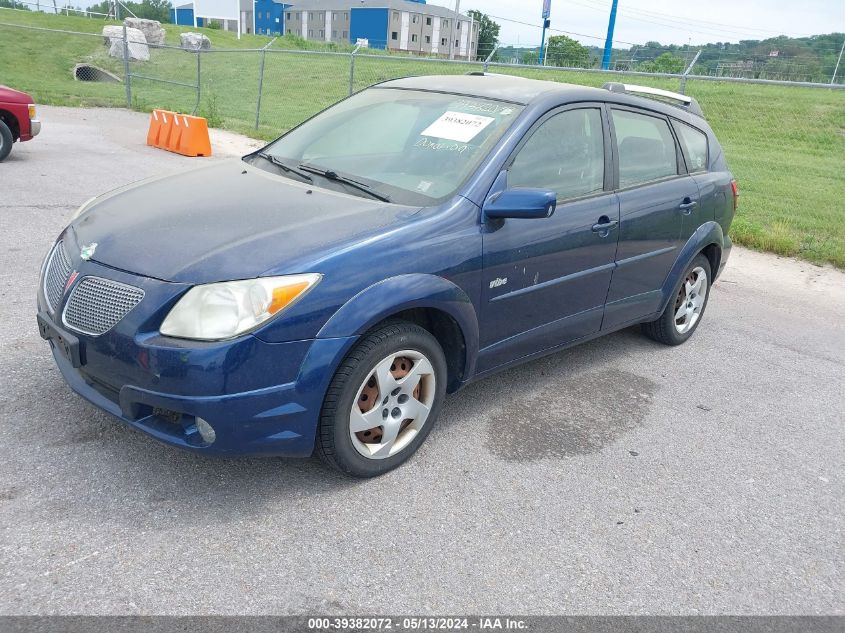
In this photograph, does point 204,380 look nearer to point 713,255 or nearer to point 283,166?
point 283,166

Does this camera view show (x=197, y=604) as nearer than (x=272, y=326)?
Yes

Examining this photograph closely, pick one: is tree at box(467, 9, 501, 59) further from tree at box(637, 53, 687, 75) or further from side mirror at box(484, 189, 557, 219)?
side mirror at box(484, 189, 557, 219)

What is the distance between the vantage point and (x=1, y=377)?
3.90 metres

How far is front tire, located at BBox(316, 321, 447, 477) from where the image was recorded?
3.06 metres

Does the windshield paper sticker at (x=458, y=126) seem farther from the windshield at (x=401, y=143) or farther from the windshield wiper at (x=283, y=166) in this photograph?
the windshield wiper at (x=283, y=166)

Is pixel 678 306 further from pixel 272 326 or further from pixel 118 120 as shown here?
pixel 118 120

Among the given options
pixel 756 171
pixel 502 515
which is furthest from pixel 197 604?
pixel 756 171

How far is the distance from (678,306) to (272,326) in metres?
3.54

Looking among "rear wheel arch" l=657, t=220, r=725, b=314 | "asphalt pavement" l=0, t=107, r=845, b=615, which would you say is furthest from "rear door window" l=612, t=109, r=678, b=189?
"asphalt pavement" l=0, t=107, r=845, b=615

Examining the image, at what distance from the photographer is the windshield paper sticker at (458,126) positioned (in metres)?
3.85

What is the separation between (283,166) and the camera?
4109mm

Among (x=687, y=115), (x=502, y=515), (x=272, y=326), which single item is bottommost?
(x=502, y=515)

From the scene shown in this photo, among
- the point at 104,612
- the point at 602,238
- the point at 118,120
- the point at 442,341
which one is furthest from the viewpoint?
the point at 118,120

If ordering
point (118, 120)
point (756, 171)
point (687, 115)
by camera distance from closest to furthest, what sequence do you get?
point (687, 115) < point (756, 171) < point (118, 120)
